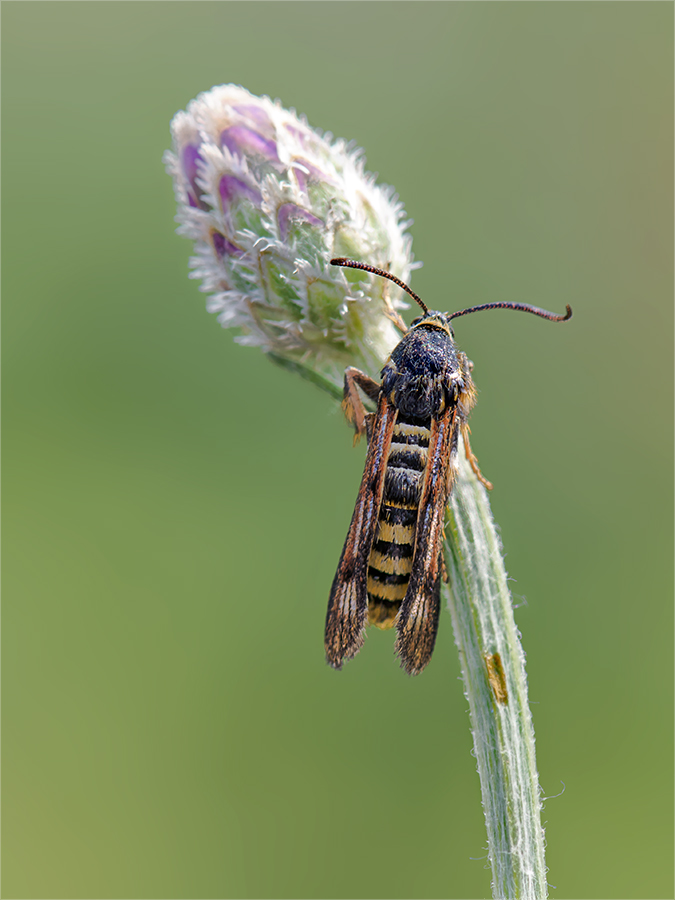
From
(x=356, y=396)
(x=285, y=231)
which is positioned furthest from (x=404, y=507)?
(x=285, y=231)

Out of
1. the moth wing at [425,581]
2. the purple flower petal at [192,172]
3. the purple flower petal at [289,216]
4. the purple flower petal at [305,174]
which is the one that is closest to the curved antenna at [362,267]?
the purple flower petal at [289,216]

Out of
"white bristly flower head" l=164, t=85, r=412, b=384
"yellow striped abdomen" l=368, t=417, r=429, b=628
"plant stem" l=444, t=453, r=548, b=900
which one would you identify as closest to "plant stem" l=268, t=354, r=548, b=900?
"plant stem" l=444, t=453, r=548, b=900

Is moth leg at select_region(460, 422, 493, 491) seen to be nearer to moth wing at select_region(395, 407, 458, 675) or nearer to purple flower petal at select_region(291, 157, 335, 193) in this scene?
moth wing at select_region(395, 407, 458, 675)

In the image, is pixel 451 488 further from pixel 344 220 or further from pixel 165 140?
pixel 165 140

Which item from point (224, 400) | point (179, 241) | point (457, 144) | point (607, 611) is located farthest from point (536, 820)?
point (457, 144)

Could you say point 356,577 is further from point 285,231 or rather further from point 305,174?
point 305,174
